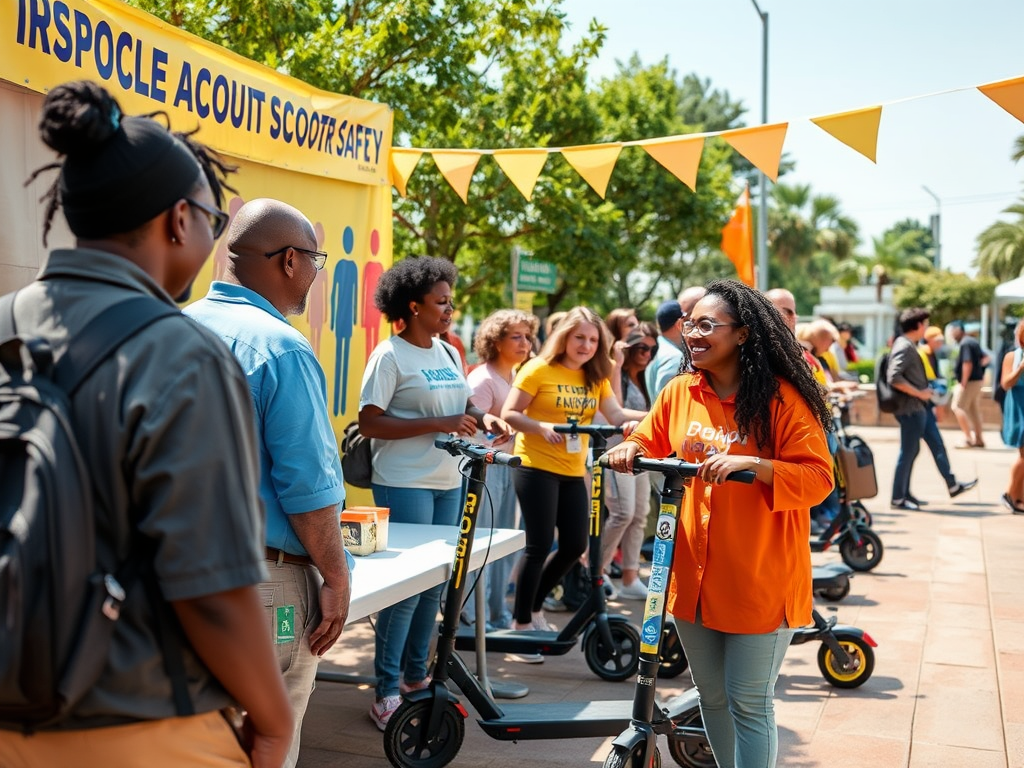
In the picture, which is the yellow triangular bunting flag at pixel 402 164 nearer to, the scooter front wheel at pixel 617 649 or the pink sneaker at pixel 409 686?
the scooter front wheel at pixel 617 649

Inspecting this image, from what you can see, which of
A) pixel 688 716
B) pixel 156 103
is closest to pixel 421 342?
pixel 156 103

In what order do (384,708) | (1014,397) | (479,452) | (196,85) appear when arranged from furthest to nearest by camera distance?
(1014,397), (196,85), (384,708), (479,452)

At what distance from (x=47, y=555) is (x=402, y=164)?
592 cm

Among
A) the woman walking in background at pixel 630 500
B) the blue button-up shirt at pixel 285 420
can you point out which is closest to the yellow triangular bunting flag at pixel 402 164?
the woman walking in background at pixel 630 500

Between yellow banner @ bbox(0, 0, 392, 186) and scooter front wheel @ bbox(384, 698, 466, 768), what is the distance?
2816 millimetres

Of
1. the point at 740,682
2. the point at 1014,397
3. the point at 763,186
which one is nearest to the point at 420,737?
the point at 740,682

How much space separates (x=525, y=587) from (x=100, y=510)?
4.55 meters

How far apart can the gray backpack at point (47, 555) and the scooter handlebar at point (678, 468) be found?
1.91 meters

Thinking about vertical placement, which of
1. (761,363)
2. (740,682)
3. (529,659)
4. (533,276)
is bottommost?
(529,659)

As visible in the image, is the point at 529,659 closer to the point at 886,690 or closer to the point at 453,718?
the point at 453,718

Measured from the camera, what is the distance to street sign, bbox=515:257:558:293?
466 inches

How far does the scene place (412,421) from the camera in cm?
451

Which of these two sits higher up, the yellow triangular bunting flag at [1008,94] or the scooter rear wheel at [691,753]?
the yellow triangular bunting flag at [1008,94]

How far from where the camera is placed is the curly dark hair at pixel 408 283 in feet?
15.4
